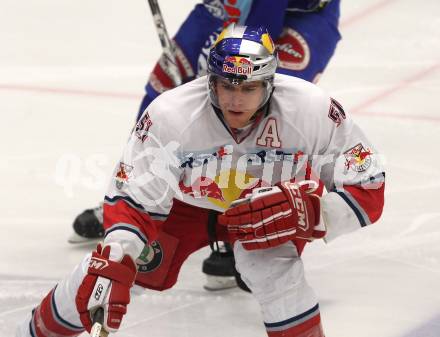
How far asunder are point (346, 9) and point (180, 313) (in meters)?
3.24

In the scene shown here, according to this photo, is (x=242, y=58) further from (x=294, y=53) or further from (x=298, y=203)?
(x=294, y=53)

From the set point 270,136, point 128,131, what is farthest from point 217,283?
point 128,131

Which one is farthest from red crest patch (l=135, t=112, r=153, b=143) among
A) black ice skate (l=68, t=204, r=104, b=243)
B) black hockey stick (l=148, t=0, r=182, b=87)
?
black ice skate (l=68, t=204, r=104, b=243)

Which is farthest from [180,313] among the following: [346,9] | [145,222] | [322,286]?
[346,9]

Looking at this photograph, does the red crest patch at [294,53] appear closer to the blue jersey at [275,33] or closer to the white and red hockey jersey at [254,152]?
the blue jersey at [275,33]

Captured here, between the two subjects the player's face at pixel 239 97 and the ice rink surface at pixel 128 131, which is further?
the ice rink surface at pixel 128 131

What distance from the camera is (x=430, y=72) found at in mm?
5652

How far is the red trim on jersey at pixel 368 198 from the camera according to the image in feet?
9.59

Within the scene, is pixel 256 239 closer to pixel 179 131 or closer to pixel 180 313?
pixel 179 131

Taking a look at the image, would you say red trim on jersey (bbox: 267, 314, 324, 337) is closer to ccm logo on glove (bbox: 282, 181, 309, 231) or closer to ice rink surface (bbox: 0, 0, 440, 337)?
ccm logo on glove (bbox: 282, 181, 309, 231)

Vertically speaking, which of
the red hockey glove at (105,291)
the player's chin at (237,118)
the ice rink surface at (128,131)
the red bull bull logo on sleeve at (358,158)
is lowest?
the ice rink surface at (128,131)

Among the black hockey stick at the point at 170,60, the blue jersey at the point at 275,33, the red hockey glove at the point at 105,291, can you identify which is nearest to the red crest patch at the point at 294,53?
the blue jersey at the point at 275,33

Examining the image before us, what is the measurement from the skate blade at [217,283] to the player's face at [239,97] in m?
0.96

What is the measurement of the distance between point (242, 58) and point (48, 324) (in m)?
0.79
